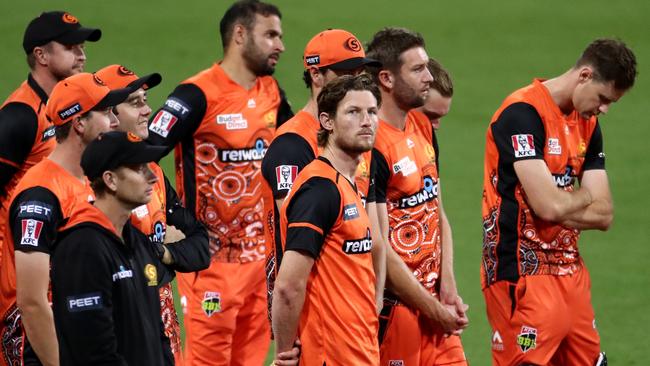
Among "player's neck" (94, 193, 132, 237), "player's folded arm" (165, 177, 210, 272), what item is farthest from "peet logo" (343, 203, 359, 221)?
"player's neck" (94, 193, 132, 237)

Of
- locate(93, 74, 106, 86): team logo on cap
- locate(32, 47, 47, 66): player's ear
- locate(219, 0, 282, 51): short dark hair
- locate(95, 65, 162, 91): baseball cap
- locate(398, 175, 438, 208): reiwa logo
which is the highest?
locate(219, 0, 282, 51): short dark hair

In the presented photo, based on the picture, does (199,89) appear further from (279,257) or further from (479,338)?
(479,338)

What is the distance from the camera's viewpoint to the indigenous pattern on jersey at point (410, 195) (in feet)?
21.7

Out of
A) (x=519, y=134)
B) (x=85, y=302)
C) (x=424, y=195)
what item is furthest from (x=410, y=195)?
(x=85, y=302)

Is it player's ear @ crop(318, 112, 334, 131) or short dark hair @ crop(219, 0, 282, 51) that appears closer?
player's ear @ crop(318, 112, 334, 131)

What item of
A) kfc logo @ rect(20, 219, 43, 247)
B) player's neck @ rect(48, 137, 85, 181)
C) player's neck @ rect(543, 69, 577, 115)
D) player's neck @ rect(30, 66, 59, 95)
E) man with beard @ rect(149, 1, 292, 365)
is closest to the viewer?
kfc logo @ rect(20, 219, 43, 247)

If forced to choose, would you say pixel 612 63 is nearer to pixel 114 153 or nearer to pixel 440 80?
pixel 440 80

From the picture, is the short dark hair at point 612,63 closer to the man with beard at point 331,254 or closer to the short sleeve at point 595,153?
the short sleeve at point 595,153

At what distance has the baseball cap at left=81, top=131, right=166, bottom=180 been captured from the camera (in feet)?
16.5

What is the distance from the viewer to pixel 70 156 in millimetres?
5684

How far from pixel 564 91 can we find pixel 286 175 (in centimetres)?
188

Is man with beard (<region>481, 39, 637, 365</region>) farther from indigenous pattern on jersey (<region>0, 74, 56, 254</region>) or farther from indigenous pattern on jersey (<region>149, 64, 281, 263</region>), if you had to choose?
indigenous pattern on jersey (<region>0, 74, 56, 254</region>)

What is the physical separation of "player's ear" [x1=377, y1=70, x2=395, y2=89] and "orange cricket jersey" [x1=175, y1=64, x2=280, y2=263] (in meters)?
1.15

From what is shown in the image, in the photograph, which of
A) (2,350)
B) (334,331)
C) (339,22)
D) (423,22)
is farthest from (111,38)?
(334,331)
